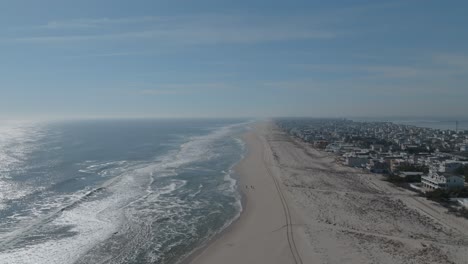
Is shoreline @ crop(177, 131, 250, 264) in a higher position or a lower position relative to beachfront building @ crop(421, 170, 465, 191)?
lower

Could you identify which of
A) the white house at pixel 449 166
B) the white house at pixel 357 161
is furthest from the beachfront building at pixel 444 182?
the white house at pixel 357 161

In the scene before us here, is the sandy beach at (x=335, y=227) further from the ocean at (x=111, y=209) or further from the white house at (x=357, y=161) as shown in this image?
the white house at (x=357, y=161)

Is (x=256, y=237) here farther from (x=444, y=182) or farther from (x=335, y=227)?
(x=444, y=182)

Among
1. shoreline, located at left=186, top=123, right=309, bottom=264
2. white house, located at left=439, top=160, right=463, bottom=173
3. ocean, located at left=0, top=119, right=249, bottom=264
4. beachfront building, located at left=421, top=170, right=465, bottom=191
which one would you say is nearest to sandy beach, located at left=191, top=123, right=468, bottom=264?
shoreline, located at left=186, top=123, right=309, bottom=264

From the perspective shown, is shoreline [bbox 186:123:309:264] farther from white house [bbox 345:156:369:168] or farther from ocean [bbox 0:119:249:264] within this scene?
white house [bbox 345:156:369:168]

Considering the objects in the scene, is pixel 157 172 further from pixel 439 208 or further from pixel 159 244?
pixel 439 208

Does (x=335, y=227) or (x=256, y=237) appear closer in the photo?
(x=256, y=237)

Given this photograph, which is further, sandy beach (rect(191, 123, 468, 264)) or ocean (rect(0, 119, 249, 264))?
ocean (rect(0, 119, 249, 264))

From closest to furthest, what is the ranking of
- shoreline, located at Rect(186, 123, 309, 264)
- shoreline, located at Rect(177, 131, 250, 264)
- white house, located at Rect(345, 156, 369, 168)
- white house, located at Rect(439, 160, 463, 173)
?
1. shoreline, located at Rect(186, 123, 309, 264)
2. shoreline, located at Rect(177, 131, 250, 264)
3. white house, located at Rect(439, 160, 463, 173)
4. white house, located at Rect(345, 156, 369, 168)

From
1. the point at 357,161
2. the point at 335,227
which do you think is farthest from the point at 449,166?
the point at 335,227
